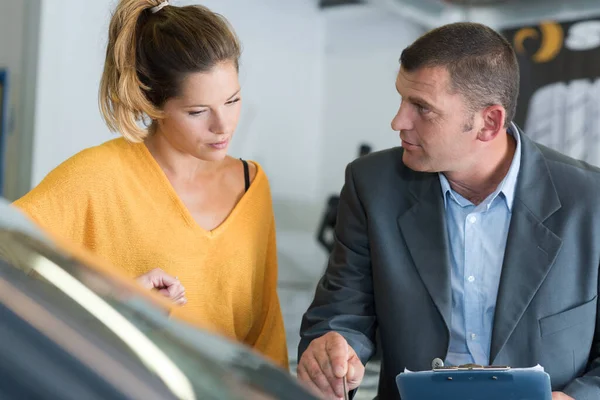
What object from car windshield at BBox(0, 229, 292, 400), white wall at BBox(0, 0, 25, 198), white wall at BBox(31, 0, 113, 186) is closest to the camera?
car windshield at BBox(0, 229, 292, 400)

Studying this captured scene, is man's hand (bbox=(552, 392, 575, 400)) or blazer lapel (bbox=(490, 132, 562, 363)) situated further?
blazer lapel (bbox=(490, 132, 562, 363))

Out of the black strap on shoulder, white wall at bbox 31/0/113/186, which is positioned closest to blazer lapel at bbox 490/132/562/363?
the black strap on shoulder

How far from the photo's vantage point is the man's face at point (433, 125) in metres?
1.81

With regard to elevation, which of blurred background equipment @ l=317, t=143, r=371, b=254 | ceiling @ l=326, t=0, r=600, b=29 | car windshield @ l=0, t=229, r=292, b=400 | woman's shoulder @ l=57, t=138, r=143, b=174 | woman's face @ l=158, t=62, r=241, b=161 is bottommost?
blurred background equipment @ l=317, t=143, r=371, b=254

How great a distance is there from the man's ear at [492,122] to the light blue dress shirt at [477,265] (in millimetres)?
74

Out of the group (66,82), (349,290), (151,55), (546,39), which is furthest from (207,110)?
(546,39)

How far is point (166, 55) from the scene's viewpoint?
5.55 ft

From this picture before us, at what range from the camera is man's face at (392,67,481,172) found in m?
1.81

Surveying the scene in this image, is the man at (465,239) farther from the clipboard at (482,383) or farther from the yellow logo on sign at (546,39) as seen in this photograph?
the yellow logo on sign at (546,39)

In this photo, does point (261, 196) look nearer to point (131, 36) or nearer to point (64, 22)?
point (131, 36)

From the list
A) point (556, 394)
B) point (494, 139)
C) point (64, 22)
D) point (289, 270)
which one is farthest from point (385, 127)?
point (556, 394)

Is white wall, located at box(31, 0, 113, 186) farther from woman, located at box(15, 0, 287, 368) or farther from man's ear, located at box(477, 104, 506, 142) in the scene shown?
man's ear, located at box(477, 104, 506, 142)

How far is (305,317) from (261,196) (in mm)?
297

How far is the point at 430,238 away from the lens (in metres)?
1.79
